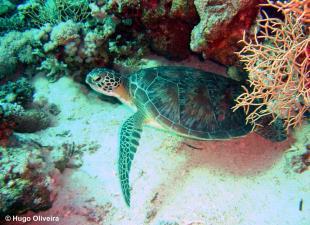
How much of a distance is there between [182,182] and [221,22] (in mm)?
1835

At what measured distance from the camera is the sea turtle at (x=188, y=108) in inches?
116

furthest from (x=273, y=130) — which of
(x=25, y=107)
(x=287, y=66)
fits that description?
(x=25, y=107)

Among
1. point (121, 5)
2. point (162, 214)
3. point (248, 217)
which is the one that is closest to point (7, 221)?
point (162, 214)

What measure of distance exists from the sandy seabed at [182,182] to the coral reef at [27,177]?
0.16 metres

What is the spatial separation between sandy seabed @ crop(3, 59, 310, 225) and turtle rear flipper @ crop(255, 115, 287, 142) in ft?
0.39

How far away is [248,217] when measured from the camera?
239 cm

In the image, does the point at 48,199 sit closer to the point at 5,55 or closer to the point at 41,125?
the point at 41,125

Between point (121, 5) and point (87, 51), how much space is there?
0.85 metres

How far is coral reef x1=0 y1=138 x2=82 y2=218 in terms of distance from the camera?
2.10 meters

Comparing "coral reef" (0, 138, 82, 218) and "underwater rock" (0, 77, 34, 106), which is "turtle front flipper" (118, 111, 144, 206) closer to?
"coral reef" (0, 138, 82, 218)

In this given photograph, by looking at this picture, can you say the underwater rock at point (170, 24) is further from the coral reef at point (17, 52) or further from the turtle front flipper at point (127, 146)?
the coral reef at point (17, 52)

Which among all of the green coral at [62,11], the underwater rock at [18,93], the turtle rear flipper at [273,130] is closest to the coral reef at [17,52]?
the green coral at [62,11]

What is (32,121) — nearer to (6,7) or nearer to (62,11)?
(62,11)

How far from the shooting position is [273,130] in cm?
305
